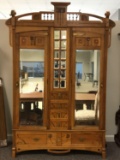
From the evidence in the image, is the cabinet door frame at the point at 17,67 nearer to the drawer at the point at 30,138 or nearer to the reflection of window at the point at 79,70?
the drawer at the point at 30,138

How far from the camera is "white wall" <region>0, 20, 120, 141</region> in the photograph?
151 inches

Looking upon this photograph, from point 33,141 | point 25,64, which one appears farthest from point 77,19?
point 33,141

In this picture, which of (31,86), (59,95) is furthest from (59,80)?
(31,86)

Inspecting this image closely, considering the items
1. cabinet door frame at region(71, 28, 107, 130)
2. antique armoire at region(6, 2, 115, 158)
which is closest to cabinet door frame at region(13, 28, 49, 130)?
antique armoire at region(6, 2, 115, 158)

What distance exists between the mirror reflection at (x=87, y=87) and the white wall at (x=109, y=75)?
0.67 meters

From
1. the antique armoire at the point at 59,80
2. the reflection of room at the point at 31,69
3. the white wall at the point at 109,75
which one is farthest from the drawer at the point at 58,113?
the white wall at the point at 109,75

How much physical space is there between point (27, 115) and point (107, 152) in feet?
4.64

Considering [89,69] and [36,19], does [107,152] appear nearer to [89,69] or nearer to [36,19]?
[89,69]

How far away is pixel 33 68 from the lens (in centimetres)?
333

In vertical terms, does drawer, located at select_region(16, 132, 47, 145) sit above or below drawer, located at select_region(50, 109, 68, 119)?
below

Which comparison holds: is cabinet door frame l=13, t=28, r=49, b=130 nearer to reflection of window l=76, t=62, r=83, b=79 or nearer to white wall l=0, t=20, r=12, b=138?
reflection of window l=76, t=62, r=83, b=79

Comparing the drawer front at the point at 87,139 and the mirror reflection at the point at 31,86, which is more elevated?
the mirror reflection at the point at 31,86

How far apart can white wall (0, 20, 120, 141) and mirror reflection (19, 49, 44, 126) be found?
2.14 feet

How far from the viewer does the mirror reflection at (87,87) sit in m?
3.29
